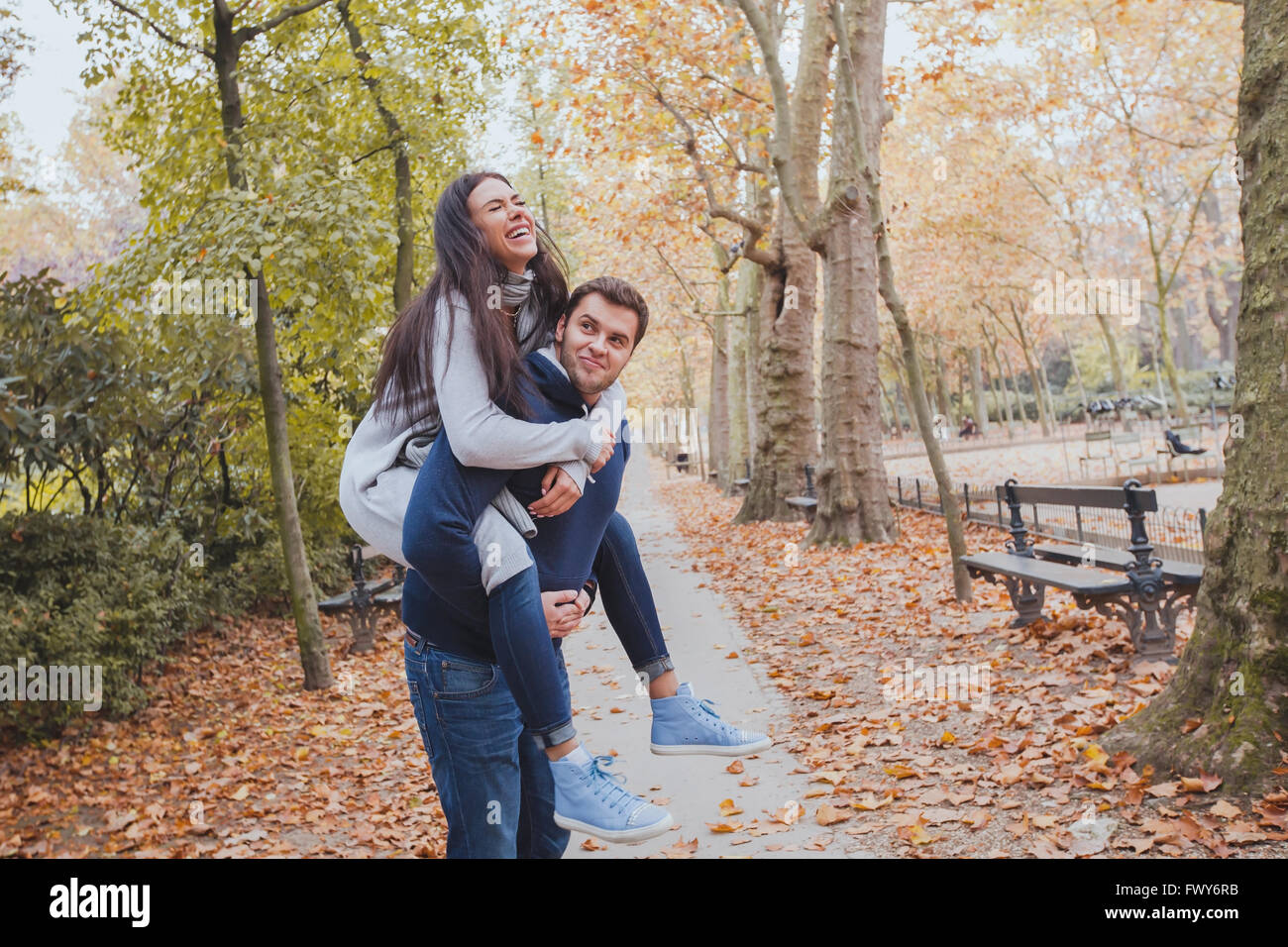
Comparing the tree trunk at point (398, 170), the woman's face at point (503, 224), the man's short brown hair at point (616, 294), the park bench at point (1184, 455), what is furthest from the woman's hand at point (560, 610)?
the park bench at point (1184, 455)

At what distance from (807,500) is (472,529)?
13402 millimetres

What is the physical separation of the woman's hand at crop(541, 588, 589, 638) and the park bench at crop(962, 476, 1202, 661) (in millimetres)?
4965

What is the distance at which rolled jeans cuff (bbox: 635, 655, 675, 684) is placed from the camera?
2.07 m

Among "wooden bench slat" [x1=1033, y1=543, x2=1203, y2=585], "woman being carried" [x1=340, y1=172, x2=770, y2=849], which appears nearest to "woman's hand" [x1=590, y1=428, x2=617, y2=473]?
"woman being carried" [x1=340, y1=172, x2=770, y2=849]

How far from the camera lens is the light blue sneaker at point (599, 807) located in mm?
1739

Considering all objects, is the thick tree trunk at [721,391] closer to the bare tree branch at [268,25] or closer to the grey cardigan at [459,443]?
the bare tree branch at [268,25]

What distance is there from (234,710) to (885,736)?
531 centimetres

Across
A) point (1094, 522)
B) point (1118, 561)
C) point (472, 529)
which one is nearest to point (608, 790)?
point (472, 529)

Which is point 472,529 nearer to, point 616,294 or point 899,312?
point 616,294

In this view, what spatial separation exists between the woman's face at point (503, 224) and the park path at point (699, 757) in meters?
2.45

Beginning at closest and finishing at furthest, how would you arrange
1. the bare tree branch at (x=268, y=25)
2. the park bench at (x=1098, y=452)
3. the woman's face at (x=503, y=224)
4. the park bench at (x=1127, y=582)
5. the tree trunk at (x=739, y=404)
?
the woman's face at (x=503, y=224), the park bench at (x=1127, y=582), the bare tree branch at (x=268, y=25), the park bench at (x=1098, y=452), the tree trunk at (x=739, y=404)
